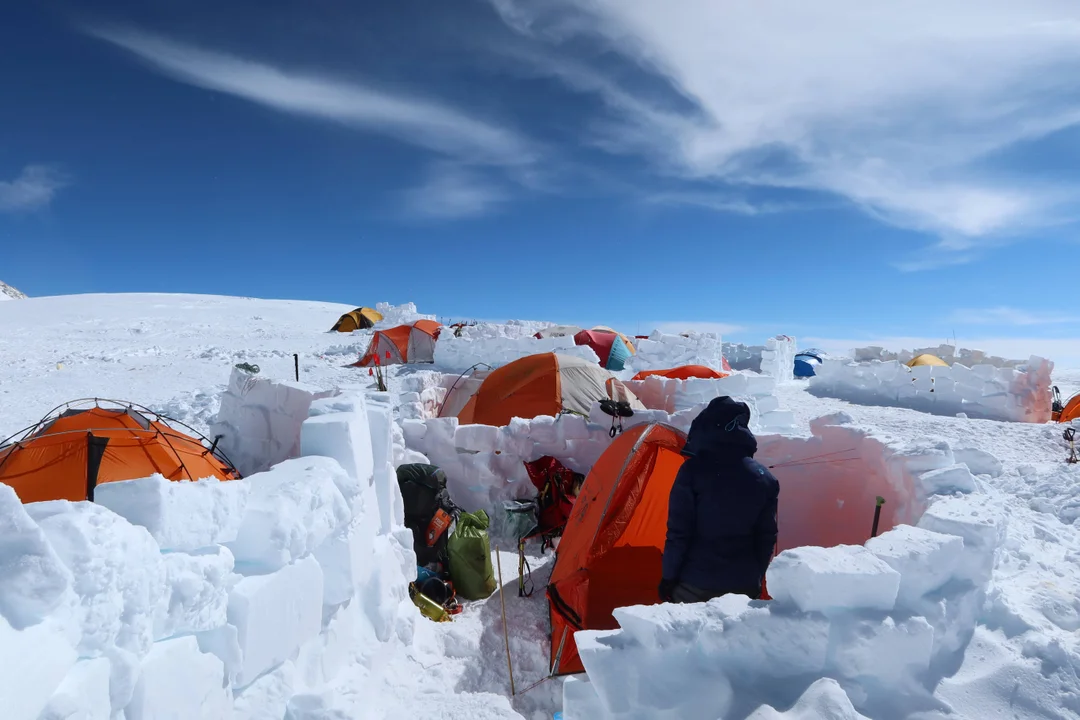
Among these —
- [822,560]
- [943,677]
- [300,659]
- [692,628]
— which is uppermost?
[822,560]

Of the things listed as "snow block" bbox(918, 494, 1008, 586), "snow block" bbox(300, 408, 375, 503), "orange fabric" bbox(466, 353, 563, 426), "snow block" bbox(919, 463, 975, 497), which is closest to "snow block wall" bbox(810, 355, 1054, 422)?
"orange fabric" bbox(466, 353, 563, 426)

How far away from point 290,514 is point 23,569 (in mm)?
1025

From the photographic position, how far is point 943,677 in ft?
7.18

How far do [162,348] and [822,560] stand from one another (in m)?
19.0

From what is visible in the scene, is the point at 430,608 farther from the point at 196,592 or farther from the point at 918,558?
the point at 918,558

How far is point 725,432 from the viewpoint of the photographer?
9.79ft

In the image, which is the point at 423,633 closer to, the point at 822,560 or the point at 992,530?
the point at 822,560

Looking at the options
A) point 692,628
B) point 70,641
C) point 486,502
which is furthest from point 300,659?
point 486,502

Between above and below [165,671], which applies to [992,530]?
above

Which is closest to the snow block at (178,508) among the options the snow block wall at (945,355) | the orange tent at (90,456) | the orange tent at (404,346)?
the orange tent at (90,456)

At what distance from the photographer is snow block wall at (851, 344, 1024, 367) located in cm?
1700

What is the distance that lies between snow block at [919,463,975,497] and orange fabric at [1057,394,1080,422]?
11678 mm

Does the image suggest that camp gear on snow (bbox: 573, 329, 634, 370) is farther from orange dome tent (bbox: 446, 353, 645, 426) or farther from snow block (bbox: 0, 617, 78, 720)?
snow block (bbox: 0, 617, 78, 720)

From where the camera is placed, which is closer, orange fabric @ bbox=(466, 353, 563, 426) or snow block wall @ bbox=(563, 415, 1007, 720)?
snow block wall @ bbox=(563, 415, 1007, 720)
